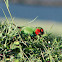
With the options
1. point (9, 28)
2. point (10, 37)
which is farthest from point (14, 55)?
point (9, 28)

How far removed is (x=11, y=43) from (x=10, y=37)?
7 centimetres

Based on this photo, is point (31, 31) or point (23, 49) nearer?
point (23, 49)

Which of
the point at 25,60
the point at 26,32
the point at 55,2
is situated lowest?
the point at 25,60

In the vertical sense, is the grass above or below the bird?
below

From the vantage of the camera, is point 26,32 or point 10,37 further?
point 26,32

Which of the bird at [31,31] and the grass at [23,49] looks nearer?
the grass at [23,49]

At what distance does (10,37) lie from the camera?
6.29 ft

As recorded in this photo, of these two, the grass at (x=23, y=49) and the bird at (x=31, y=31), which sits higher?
the bird at (x=31, y=31)

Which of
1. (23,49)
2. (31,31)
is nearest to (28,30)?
(31,31)

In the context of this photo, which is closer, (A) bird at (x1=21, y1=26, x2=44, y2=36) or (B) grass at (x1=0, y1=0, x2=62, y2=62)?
(B) grass at (x1=0, y1=0, x2=62, y2=62)

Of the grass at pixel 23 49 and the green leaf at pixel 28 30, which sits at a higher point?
the green leaf at pixel 28 30

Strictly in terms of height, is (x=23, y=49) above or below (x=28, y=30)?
below

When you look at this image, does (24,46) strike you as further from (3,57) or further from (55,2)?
(55,2)

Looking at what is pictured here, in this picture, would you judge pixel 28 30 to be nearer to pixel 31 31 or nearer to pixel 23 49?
pixel 31 31
